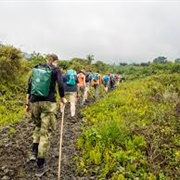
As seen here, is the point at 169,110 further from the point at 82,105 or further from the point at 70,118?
the point at 82,105

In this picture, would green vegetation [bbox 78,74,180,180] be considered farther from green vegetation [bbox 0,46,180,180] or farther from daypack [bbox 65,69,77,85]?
daypack [bbox 65,69,77,85]

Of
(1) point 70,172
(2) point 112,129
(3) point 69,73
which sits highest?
(3) point 69,73

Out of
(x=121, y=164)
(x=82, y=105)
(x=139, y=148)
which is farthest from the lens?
(x=82, y=105)

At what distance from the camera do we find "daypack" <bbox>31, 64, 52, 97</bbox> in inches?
316

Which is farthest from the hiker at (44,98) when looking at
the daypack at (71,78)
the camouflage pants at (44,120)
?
the daypack at (71,78)

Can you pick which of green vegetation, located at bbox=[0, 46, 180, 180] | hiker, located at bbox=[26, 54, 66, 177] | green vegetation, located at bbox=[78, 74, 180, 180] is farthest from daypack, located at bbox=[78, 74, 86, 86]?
hiker, located at bbox=[26, 54, 66, 177]

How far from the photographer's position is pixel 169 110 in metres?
14.9

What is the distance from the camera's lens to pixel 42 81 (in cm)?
802

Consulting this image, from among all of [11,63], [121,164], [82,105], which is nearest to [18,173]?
[121,164]

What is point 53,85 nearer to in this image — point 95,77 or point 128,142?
point 128,142

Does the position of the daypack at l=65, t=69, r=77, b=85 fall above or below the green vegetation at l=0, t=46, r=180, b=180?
above

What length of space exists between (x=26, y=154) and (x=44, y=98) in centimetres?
203

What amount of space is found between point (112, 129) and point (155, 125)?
2.51 metres

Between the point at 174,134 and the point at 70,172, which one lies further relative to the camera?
the point at 174,134
